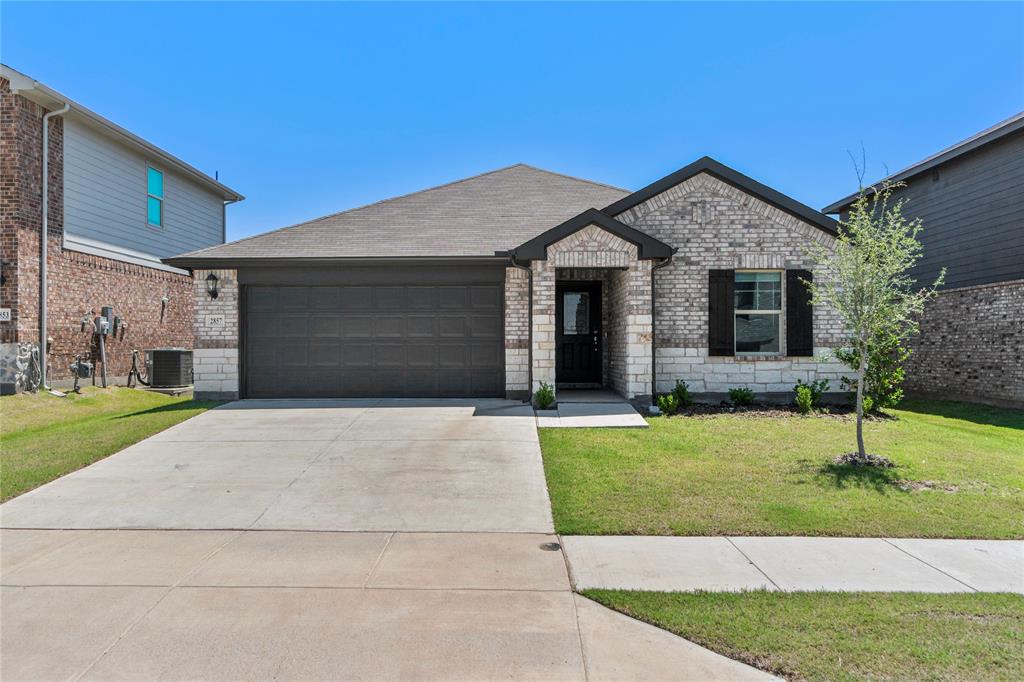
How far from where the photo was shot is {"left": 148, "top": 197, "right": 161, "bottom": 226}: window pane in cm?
1616

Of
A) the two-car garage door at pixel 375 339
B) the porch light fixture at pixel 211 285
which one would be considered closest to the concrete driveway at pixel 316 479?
the two-car garage door at pixel 375 339

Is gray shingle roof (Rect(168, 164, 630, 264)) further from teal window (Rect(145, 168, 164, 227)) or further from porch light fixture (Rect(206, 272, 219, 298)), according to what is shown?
teal window (Rect(145, 168, 164, 227))

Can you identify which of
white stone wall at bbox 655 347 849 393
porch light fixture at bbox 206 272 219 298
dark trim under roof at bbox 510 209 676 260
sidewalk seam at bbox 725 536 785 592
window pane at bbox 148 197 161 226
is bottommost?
sidewalk seam at bbox 725 536 785 592

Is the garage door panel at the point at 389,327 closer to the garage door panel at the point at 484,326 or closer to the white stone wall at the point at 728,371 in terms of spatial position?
the garage door panel at the point at 484,326

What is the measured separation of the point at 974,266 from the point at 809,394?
318 inches

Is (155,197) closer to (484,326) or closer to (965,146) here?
(484,326)

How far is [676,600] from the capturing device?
12.1 feet

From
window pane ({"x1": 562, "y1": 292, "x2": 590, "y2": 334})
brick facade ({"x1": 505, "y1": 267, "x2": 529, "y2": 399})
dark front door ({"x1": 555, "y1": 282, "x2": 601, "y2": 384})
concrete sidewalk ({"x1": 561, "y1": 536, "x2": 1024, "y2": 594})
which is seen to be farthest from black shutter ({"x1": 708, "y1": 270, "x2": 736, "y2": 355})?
concrete sidewalk ({"x1": 561, "y1": 536, "x2": 1024, "y2": 594})

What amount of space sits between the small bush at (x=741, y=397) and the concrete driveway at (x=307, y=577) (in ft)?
17.1

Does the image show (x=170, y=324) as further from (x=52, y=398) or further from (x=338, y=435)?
(x=338, y=435)

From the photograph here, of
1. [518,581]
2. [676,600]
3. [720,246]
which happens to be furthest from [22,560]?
[720,246]

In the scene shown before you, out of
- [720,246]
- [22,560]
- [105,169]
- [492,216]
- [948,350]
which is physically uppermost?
[105,169]

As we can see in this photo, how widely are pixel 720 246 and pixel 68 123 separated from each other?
15569 mm

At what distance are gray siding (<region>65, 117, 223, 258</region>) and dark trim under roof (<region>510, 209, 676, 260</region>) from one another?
11415mm
